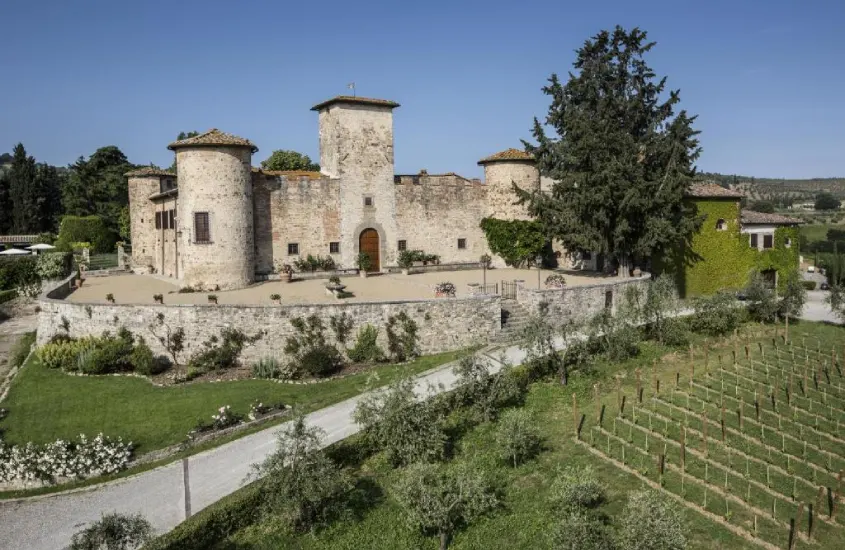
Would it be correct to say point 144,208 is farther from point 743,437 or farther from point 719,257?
point 743,437

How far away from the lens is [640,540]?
10773 millimetres

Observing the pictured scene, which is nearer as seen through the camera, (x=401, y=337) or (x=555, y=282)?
(x=401, y=337)

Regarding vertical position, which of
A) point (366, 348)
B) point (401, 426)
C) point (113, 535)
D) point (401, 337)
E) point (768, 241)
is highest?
point (768, 241)

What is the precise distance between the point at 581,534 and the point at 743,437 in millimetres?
7425

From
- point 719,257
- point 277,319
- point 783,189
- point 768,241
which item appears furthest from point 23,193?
point 783,189

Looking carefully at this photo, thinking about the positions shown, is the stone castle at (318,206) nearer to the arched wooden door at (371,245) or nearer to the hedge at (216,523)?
the arched wooden door at (371,245)

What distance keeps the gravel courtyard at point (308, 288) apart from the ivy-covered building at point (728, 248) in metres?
5.59

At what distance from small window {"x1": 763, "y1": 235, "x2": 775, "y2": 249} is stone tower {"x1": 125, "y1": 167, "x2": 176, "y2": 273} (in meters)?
34.4

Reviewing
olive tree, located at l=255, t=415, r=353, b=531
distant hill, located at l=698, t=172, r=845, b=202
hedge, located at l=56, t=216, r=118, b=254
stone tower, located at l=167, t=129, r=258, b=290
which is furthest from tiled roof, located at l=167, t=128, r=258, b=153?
distant hill, located at l=698, t=172, r=845, b=202

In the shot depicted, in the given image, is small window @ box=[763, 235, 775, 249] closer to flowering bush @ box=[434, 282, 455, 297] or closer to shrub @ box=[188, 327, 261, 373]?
flowering bush @ box=[434, 282, 455, 297]

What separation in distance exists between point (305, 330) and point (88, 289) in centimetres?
1594

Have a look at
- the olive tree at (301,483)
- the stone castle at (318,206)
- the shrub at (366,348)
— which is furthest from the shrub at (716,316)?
the olive tree at (301,483)

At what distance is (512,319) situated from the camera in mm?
25422

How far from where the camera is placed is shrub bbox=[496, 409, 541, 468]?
1549 centimetres
